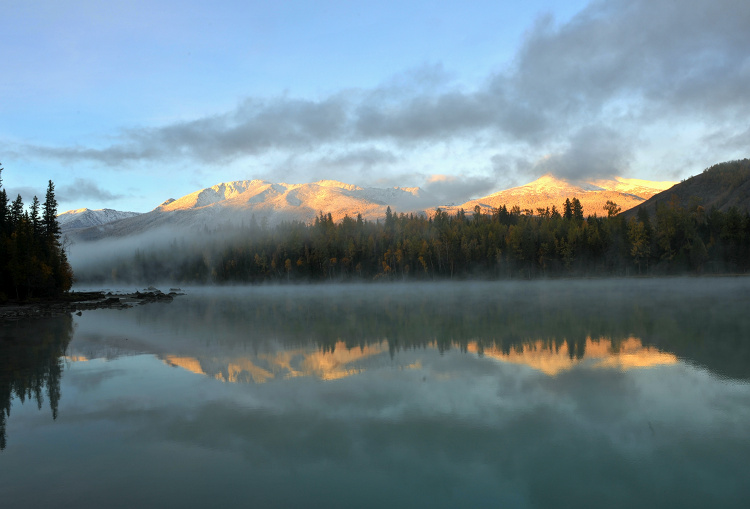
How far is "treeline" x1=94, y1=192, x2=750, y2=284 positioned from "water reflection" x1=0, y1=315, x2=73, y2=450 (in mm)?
98299

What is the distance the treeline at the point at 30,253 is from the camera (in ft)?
188

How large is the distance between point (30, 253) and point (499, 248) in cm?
9616

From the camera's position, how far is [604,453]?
9320mm

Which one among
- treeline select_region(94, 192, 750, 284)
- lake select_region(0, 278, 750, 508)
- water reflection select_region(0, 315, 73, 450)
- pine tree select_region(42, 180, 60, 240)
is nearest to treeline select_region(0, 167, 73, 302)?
pine tree select_region(42, 180, 60, 240)

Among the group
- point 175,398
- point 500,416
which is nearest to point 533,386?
point 500,416

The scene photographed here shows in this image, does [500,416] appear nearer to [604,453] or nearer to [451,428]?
[451,428]

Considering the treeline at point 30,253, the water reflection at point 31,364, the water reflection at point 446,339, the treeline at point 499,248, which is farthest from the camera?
the treeline at point 499,248

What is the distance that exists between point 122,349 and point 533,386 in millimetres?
19961

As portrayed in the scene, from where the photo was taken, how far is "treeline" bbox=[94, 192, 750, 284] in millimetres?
102688

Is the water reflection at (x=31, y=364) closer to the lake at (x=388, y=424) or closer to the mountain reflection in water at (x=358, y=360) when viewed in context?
the lake at (x=388, y=424)

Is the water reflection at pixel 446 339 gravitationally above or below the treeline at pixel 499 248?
below

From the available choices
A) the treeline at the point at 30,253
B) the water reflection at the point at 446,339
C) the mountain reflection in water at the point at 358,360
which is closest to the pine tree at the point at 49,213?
the treeline at the point at 30,253

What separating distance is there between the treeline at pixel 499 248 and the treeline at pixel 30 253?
2763 inches

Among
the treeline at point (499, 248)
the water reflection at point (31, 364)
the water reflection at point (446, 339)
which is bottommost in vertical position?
the water reflection at point (446, 339)
